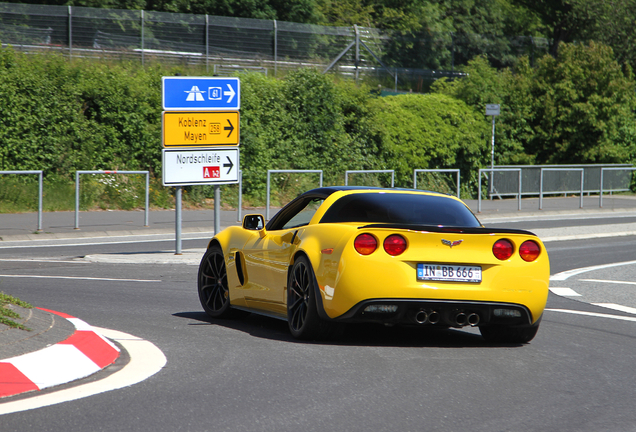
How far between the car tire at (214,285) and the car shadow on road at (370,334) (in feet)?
0.32

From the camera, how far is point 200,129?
51.2 feet

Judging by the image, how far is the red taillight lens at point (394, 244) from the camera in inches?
271

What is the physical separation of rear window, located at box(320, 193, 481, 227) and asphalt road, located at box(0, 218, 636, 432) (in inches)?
38.9

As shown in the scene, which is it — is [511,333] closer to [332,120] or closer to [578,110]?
[332,120]

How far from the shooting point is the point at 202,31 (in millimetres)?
32031

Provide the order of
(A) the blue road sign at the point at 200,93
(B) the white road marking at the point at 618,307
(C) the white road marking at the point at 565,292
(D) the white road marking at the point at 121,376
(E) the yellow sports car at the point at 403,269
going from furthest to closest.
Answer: (A) the blue road sign at the point at 200,93 < (C) the white road marking at the point at 565,292 < (B) the white road marking at the point at 618,307 < (E) the yellow sports car at the point at 403,269 < (D) the white road marking at the point at 121,376

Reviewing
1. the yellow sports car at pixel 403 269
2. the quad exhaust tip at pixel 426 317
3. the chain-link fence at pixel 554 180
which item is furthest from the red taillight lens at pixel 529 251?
the chain-link fence at pixel 554 180

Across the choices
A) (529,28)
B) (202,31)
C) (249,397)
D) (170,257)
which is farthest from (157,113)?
(529,28)

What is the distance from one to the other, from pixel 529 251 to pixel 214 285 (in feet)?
10.3

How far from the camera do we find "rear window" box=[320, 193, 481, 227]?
24.7 ft

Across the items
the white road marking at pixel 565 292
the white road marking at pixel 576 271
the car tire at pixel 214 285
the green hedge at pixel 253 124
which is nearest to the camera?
the car tire at pixel 214 285

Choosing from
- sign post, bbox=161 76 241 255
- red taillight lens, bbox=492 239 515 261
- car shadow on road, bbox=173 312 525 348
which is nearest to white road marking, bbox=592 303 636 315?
car shadow on road, bbox=173 312 525 348

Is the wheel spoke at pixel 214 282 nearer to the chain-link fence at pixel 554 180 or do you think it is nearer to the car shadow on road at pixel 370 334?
the car shadow on road at pixel 370 334

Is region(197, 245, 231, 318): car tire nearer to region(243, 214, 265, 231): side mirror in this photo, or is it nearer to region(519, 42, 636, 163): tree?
region(243, 214, 265, 231): side mirror
